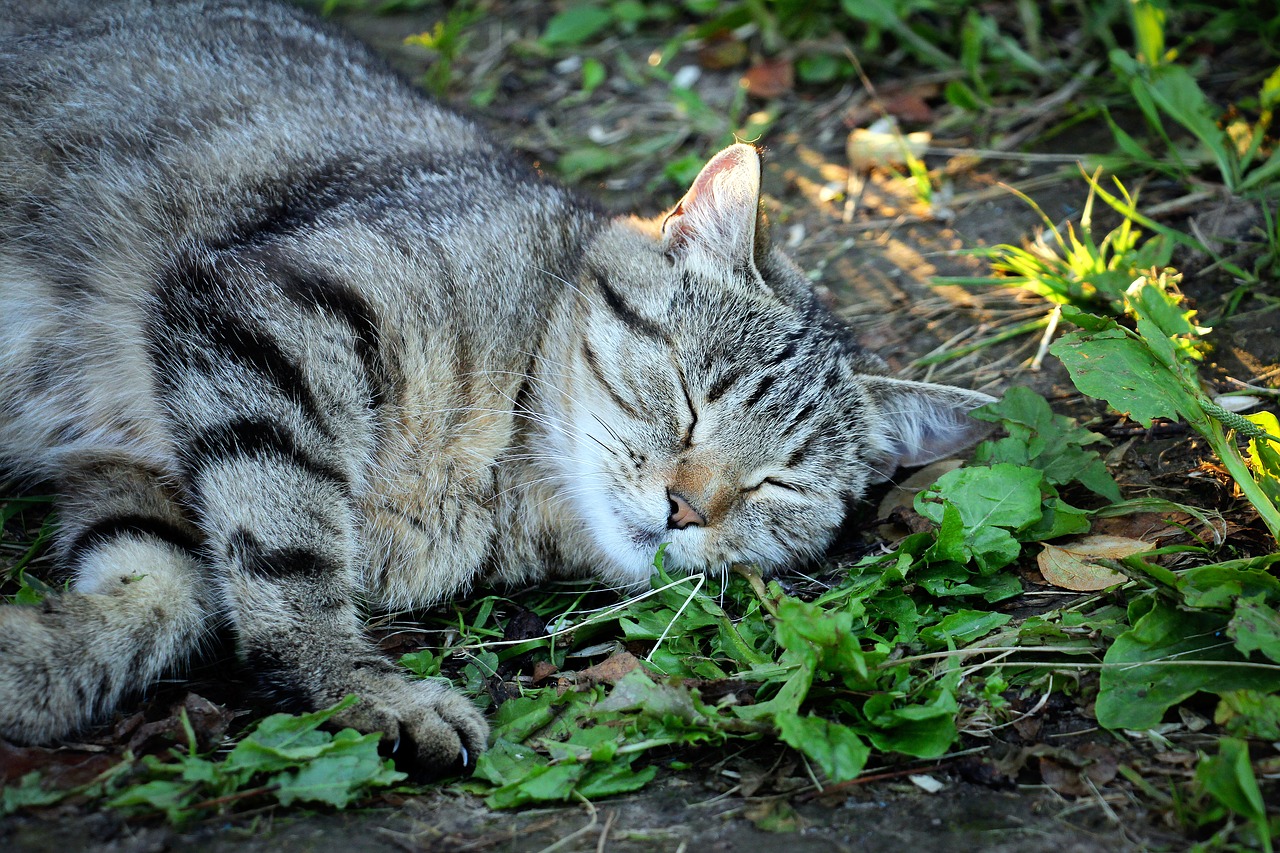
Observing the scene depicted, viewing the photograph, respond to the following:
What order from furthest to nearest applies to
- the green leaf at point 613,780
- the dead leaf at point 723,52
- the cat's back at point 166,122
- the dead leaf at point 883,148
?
the dead leaf at point 723,52 < the dead leaf at point 883,148 < the cat's back at point 166,122 < the green leaf at point 613,780

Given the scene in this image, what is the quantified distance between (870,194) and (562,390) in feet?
7.79

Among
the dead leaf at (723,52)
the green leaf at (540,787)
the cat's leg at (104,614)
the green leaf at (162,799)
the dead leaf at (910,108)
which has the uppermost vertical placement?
the dead leaf at (723,52)

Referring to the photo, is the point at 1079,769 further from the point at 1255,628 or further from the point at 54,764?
the point at 54,764

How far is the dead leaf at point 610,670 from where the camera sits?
262 centimetres

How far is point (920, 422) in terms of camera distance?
323 cm

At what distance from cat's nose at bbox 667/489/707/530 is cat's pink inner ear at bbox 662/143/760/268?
0.79m

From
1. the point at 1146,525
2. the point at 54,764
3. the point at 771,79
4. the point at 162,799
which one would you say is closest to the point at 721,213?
the point at 1146,525

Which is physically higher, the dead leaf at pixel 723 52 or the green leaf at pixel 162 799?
the dead leaf at pixel 723 52

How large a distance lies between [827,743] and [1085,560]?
39.9 inches

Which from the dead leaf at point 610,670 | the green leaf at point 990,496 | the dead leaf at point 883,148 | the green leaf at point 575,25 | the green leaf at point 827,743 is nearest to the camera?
the green leaf at point 827,743

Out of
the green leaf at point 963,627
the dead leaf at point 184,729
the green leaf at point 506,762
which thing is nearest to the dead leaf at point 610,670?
the green leaf at point 506,762

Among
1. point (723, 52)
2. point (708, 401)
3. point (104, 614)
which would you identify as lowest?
point (104, 614)

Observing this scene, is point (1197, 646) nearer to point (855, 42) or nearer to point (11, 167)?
point (11, 167)

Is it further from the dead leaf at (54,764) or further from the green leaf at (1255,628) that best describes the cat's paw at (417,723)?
the green leaf at (1255,628)
